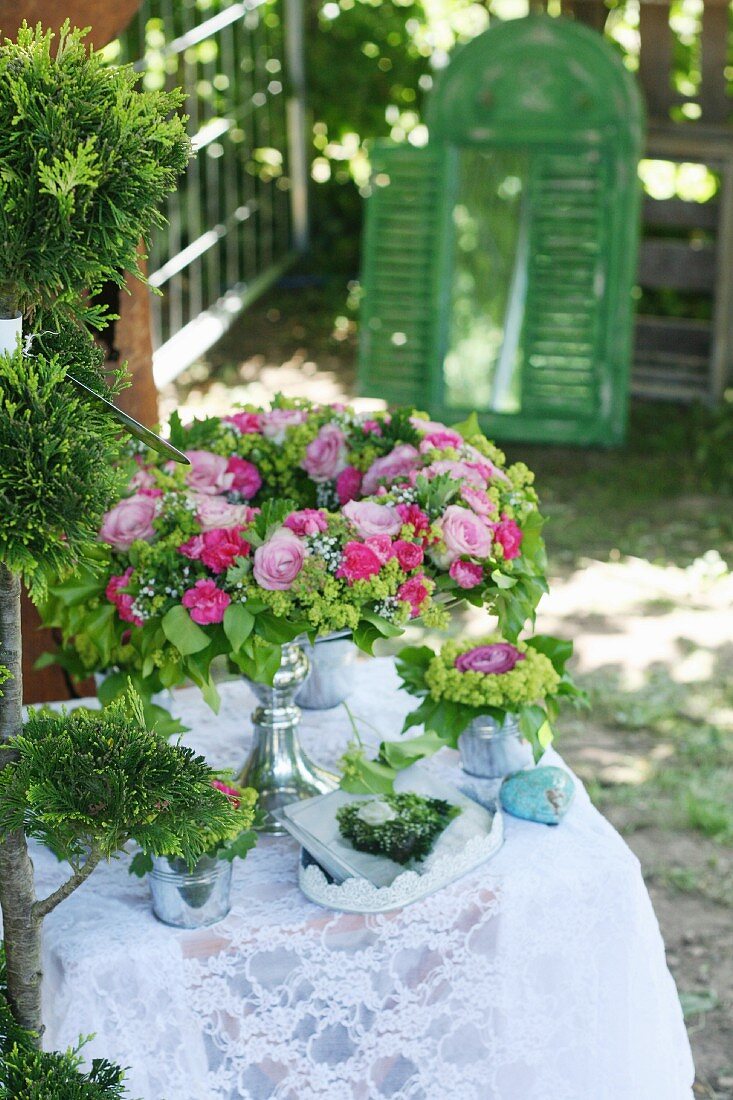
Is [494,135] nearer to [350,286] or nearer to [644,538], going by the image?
[644,538]

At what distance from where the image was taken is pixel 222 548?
1.68 meters

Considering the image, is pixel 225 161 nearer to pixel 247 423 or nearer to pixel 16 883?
pixel 247 423

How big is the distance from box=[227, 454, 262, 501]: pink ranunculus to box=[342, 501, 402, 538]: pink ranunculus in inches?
11.3

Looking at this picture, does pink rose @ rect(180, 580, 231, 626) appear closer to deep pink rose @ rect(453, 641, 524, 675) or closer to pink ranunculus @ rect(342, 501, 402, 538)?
pink ranunculus @ rect(342, 501, 402, 538)

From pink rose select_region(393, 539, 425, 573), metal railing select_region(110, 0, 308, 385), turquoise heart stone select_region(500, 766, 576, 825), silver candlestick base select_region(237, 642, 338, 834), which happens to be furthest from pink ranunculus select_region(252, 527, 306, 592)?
metal railing select_region(110, 0, 308, 385)

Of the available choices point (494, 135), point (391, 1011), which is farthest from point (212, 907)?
point (494, 135)

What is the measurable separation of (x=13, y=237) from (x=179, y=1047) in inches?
39.1

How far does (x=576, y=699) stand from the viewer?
78.3 inches

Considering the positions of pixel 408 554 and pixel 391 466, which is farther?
pixel 391 466

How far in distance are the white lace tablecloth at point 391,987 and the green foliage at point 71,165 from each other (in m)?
0.83

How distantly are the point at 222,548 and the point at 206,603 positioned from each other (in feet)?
0.26

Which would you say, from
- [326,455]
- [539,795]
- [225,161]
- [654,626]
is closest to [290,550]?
[326,455]

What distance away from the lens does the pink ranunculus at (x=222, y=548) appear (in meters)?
1.67

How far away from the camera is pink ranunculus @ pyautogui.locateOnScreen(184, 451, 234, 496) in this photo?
1937 millimetres
